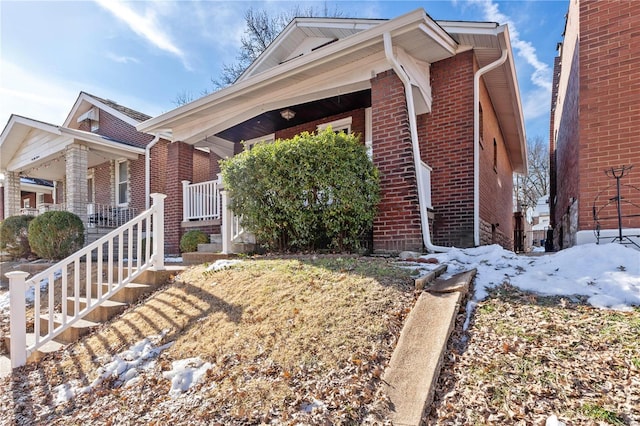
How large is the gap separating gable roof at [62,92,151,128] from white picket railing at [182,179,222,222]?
5353 millimetres

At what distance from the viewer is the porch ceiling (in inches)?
300

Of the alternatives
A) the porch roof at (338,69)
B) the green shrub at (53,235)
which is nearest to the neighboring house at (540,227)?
the porch roof at (338,69)

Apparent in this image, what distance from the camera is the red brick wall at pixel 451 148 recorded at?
257 inches

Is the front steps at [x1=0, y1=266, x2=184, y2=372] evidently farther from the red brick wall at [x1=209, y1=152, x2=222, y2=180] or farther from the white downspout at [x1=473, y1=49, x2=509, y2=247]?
the red brick wall at [x1=209, y1=152, x2=222, y2=180]

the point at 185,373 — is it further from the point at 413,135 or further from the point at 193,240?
the point at 193,240

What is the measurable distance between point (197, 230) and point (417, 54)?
6.02m

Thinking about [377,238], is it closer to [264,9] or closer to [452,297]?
[452,297]

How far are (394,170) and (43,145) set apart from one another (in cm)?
1145

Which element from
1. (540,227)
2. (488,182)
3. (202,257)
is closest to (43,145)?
(202,257)

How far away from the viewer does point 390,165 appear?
19.0 feet

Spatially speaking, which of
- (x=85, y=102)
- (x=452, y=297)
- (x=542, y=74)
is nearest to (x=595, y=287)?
(x=452, y=297)

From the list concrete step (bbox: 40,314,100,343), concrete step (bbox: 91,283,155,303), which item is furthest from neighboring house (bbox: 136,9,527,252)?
concrete step (bbox: 40,314,100,343)

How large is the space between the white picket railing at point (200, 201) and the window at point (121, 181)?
5566mm

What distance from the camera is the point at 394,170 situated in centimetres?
576
